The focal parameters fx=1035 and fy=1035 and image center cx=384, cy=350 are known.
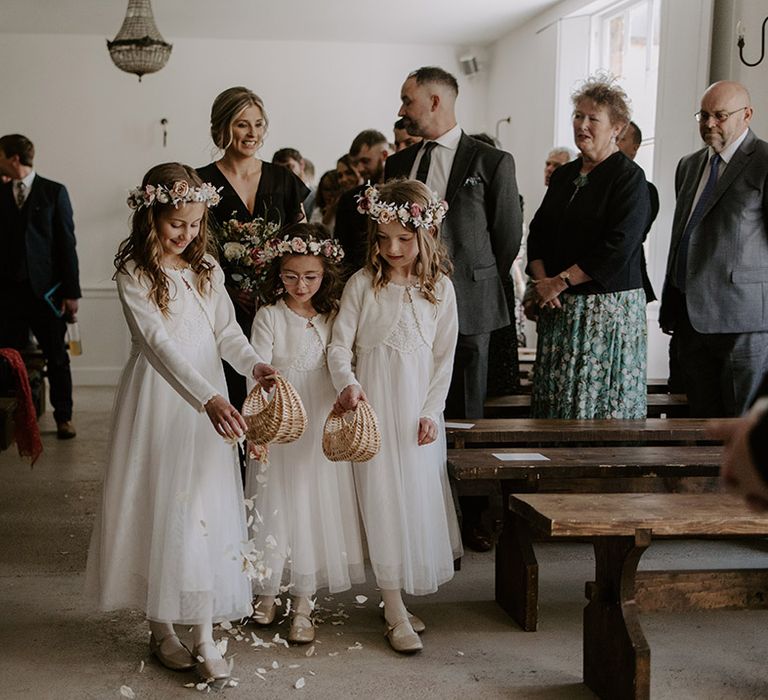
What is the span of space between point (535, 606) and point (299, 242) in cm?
143

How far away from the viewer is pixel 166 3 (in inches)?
324

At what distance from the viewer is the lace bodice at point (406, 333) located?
340 cm

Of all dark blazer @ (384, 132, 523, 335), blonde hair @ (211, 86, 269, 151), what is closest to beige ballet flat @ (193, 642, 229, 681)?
dark blazer @ (384, 132, 523, 335)

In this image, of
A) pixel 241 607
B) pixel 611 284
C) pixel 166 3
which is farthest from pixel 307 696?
pixel 166 3

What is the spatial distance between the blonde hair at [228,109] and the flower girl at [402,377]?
0.75m

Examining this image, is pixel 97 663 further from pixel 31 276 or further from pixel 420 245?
pixel 31 276

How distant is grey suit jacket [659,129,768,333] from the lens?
172 inches

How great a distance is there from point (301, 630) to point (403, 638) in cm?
33

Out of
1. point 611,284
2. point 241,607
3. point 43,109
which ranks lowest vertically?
point 241,607

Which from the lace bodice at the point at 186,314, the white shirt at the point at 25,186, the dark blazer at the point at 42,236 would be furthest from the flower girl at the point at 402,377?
the white shirt at the point at 25,186

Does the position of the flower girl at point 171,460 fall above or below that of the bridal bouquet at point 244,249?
below

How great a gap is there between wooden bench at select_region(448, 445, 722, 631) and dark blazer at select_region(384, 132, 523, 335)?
2.50 feet

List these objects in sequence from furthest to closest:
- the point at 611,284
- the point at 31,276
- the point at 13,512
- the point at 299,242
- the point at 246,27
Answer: the point at 246,27
the point at 31,276
the point at 13,512
the point at 611,284
the point at 299,242

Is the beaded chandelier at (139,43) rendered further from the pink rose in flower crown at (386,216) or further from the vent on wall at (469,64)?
the pink rose in flower crown at (386,216)
